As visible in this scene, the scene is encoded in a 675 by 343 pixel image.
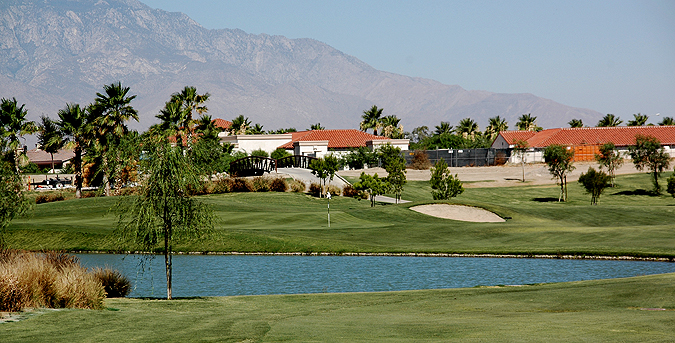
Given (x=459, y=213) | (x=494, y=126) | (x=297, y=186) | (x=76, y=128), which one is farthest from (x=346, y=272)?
(x=494, y=126)

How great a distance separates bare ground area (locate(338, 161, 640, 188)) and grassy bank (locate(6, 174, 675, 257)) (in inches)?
1456

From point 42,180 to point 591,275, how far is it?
10215 cm

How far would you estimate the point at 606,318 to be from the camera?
1391cm

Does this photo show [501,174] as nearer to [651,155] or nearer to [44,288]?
[651,155]

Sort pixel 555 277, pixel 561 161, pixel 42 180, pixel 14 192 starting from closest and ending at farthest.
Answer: pixel 14 192, pixel 555 277, pixel 561 161, pixel 42 180

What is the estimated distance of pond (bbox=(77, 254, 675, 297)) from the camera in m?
26.1

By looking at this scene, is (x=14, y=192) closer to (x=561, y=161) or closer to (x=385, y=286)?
(x=385, y=286)

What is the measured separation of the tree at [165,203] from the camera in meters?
19.8

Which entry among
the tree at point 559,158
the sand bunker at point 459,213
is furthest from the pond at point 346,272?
the tree at point 559,158

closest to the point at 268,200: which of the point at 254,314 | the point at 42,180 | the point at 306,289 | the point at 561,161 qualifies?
the point at 561,161

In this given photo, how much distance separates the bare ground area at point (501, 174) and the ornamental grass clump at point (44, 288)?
249ft

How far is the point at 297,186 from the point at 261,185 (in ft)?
13.7

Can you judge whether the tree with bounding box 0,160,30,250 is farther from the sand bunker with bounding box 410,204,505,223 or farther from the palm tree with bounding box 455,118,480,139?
the palm tree with bounding box 455,118,480,139

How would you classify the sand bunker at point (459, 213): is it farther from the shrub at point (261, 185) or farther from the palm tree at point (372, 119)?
the palm tree at point (372, 119)
